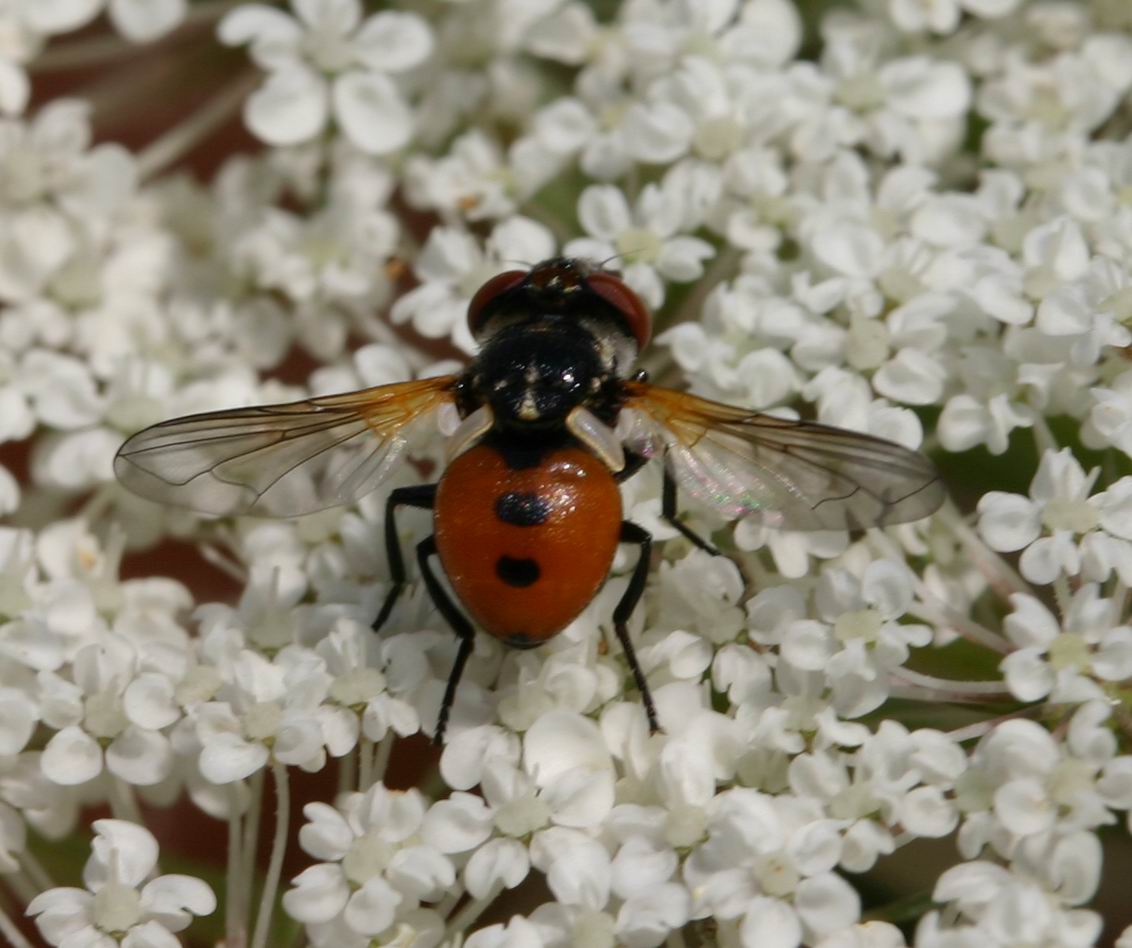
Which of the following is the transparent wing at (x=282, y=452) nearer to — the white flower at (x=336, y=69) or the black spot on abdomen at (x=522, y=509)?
the black spot on abdomen at (x=522, y=509)

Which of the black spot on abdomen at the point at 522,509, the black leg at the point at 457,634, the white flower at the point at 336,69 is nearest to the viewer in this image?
the black spot on abdomen at the point at 522,509

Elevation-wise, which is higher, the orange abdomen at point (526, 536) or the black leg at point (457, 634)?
the orange abdomen at point (526, 536)

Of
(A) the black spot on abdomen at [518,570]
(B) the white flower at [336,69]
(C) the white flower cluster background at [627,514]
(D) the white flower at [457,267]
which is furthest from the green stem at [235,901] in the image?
(B) the white flower at [336,69]

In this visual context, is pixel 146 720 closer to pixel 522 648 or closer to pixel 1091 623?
pixel 522 648

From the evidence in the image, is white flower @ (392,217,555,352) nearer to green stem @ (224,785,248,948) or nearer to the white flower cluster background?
the white flower cluster background

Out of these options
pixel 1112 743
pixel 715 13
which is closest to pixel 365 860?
pixel 1112 743

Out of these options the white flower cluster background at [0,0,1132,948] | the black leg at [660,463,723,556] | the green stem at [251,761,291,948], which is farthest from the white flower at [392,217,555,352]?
the green stem at [251,761,291,948]
